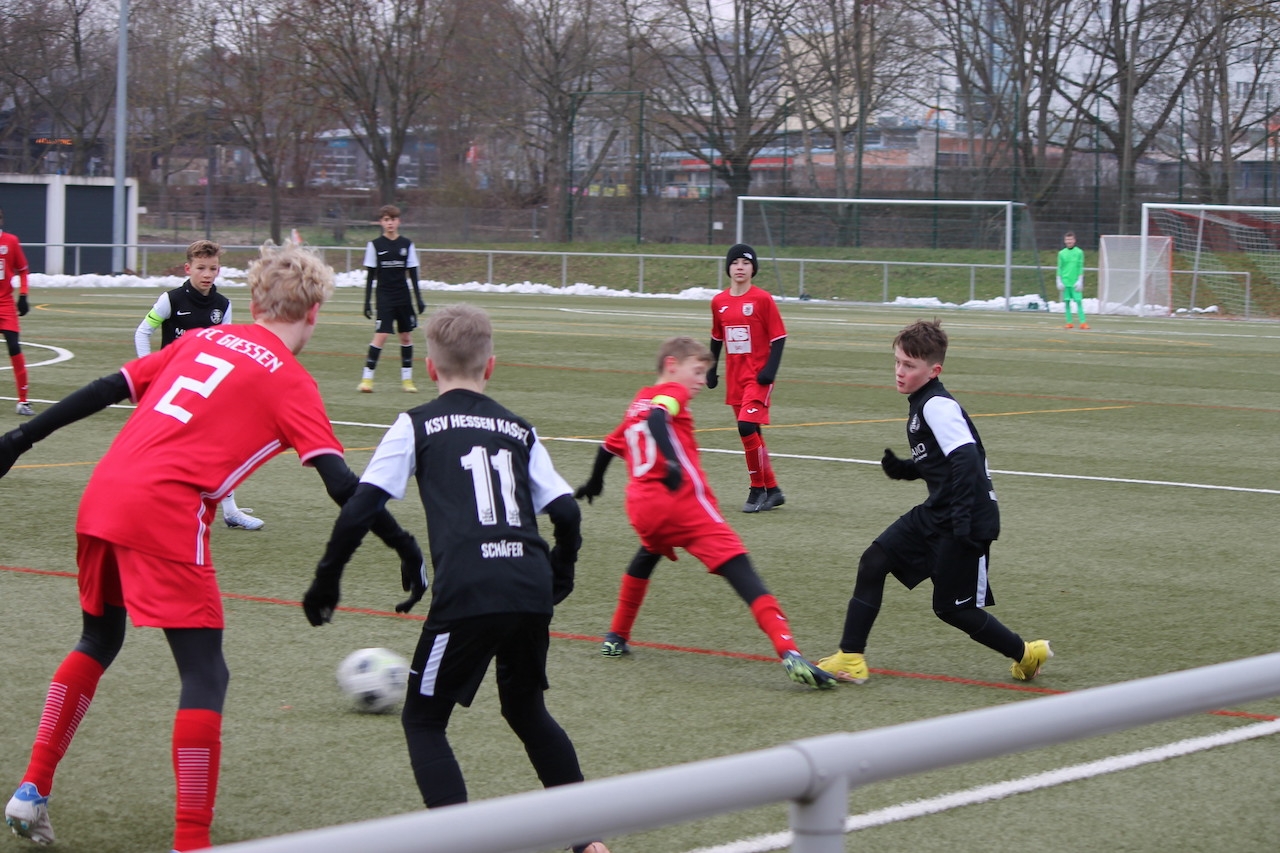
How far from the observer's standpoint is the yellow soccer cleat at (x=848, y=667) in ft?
18.8

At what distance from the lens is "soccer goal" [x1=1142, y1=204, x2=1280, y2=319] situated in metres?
33.5

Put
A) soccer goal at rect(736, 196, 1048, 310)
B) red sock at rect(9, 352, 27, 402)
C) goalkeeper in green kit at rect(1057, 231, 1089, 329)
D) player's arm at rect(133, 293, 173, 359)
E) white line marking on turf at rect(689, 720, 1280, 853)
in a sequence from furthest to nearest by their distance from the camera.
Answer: soccer goal at rect(736, 196, 1048, 310) < goalkeeper in green kit at rect(1057, 231, 1089, 329) < red sock at rect(9, 352, 27, 402) < player's arm at rect(133, 293, 173, 359) < white line marking on turf at rect(689, 720, 1280, 853)

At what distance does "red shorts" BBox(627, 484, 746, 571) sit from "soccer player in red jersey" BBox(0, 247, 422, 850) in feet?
5.98

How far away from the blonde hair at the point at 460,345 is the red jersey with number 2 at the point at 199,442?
338 mm

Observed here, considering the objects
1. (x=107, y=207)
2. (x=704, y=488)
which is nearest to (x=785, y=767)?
(x=704, y=488)

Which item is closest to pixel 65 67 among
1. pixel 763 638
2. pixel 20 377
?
pixel 20 377

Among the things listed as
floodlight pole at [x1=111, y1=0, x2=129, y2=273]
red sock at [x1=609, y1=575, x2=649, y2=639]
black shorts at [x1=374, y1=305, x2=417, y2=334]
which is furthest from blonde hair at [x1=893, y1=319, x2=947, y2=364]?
floodlight pole at [x1=111, y1=0, x2=129, y2=273]

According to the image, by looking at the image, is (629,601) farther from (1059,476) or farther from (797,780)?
(1059,476)

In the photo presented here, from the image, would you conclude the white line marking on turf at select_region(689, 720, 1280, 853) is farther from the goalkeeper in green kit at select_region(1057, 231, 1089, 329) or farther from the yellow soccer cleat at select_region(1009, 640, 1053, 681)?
the goalkeeper in green kit at select_region(1057, 231, 1089, 329)

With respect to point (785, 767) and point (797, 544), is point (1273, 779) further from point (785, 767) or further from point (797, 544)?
point (797, 544)

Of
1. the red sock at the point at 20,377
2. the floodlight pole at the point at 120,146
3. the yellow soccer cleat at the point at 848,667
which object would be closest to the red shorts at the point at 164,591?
the yellow soccer cleat at the point at 848,667

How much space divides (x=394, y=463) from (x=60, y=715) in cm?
124

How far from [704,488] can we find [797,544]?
285cm

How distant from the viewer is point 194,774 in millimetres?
3688
